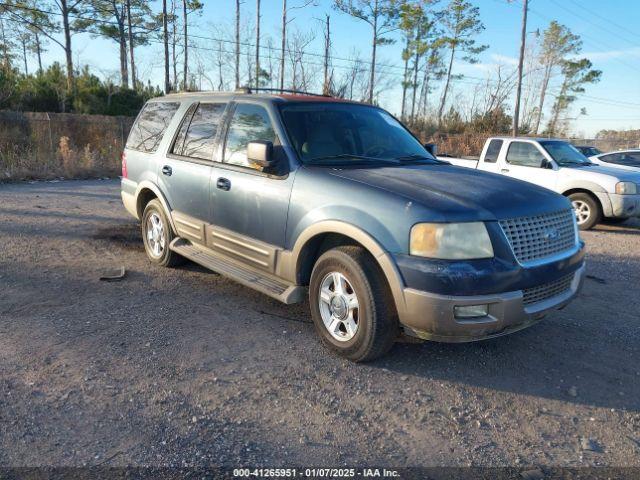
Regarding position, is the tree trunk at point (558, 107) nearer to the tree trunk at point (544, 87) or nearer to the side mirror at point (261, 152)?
the tree trunk at point (544, 87)

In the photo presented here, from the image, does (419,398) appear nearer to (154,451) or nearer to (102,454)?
(154,451)

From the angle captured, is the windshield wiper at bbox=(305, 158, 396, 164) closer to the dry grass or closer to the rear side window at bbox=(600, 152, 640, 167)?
the dry grass

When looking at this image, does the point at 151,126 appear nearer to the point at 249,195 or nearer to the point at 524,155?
the point at 249,195

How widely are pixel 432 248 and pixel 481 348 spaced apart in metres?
1.30

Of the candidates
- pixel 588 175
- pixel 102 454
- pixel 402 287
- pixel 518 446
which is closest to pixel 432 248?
pixel 402 287

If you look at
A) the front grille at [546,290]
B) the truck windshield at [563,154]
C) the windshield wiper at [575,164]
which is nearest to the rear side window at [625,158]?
the truck windshield at [563,154]

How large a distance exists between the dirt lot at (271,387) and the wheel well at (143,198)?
4.03 feet

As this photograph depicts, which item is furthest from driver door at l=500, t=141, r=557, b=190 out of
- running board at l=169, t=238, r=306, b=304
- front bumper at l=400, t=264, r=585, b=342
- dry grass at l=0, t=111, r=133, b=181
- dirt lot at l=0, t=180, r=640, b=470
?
dry grass at l=0, t=111, r=133, b=181

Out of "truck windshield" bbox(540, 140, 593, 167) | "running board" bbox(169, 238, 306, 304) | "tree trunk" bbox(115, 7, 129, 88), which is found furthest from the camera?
"tree trunk" bbox(115, 7, 129, 88)

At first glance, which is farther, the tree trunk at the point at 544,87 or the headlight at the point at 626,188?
the tree trunk at the point at 544,87

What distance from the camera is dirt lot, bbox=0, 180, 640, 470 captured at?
266cm

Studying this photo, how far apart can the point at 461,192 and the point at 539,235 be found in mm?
605

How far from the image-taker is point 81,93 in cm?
2719

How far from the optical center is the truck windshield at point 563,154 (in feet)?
31.7
